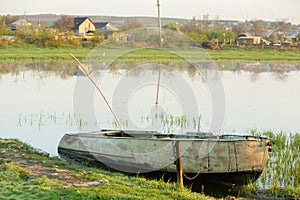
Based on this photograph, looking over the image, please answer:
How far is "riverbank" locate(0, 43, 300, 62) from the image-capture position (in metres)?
39.6

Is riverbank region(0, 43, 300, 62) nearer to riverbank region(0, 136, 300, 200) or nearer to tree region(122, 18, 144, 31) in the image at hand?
tree region(122, 18, 144, 31)

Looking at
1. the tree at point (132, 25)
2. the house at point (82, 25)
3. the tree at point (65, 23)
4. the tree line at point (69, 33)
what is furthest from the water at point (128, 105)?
the tree at point (65, 23)

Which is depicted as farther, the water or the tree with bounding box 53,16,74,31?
the tree with bounding box 53,16,74,31

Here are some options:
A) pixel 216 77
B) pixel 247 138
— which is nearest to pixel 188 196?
pixel 247 138

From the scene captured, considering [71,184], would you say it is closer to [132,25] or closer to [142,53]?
[142,53]

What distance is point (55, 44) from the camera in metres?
46.5

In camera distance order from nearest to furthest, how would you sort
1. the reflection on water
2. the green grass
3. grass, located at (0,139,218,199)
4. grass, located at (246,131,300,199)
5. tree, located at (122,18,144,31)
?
1. grass, located at (0,139,218,199)
2. grass, located at (246,131,300,199)
3. the reflection on water
4. the green grass
5. tree, located at (122,18,144,31)

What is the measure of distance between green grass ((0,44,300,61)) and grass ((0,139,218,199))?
29.6 metres

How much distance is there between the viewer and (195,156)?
9.16 meters

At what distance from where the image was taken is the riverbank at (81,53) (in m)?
39.6

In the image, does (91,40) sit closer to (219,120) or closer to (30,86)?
(30,86)

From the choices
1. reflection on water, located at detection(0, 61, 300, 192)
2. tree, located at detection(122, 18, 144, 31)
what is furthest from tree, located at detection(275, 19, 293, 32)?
reflection on water, located at detection(0, 61, 300, 192)

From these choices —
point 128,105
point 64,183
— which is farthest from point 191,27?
point 64,183

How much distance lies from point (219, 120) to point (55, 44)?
3384cm
